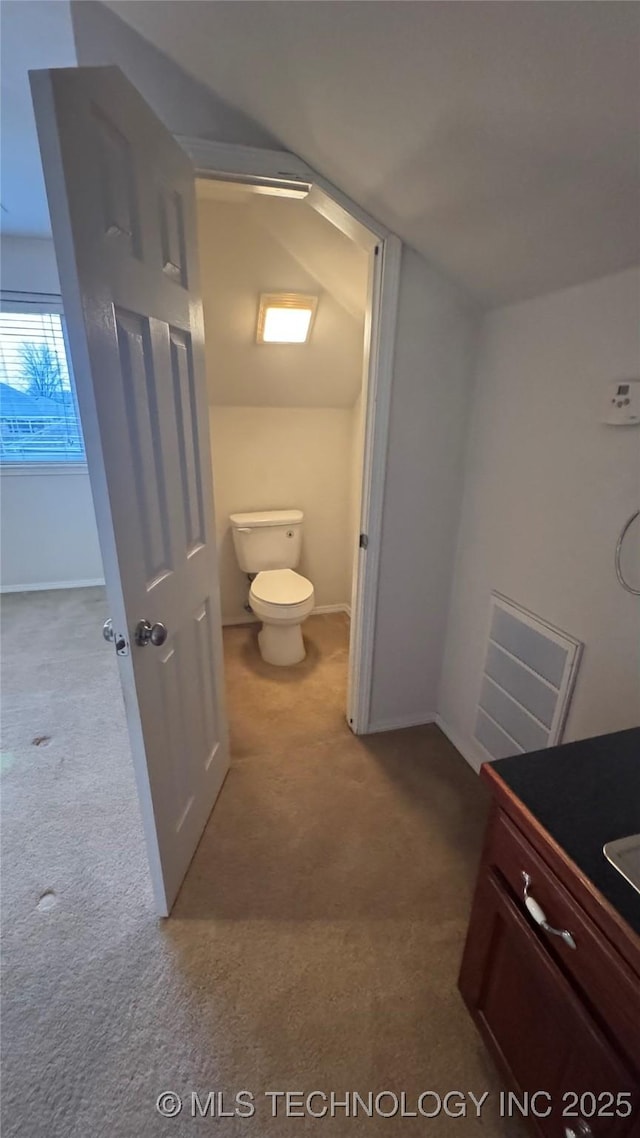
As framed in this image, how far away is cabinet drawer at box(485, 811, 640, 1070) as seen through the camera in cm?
65

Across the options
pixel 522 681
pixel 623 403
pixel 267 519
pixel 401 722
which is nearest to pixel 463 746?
pixel 401 722

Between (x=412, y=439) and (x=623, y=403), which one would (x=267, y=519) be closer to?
(x=412, y=439)

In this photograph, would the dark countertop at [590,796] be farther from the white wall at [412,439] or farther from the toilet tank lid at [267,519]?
the toilet tank lid at [267,519]

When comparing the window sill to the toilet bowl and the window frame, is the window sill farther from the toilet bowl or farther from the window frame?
the toilet bowl

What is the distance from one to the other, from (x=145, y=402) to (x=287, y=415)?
1789 millimetres

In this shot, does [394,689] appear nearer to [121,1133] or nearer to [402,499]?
[402,499]

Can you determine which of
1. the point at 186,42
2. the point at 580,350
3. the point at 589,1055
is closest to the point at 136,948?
the point at 589,1055

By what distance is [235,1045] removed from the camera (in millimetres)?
1100

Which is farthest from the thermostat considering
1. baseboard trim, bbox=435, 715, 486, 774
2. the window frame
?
the window frame

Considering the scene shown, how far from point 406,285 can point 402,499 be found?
71 cm

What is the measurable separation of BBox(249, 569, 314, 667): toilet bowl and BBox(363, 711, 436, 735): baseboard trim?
657 mm

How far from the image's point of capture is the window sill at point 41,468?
10.7 ft

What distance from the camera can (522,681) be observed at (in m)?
1.58

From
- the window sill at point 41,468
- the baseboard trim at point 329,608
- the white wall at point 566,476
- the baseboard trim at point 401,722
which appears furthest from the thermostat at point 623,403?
the window sill at point 41,468
